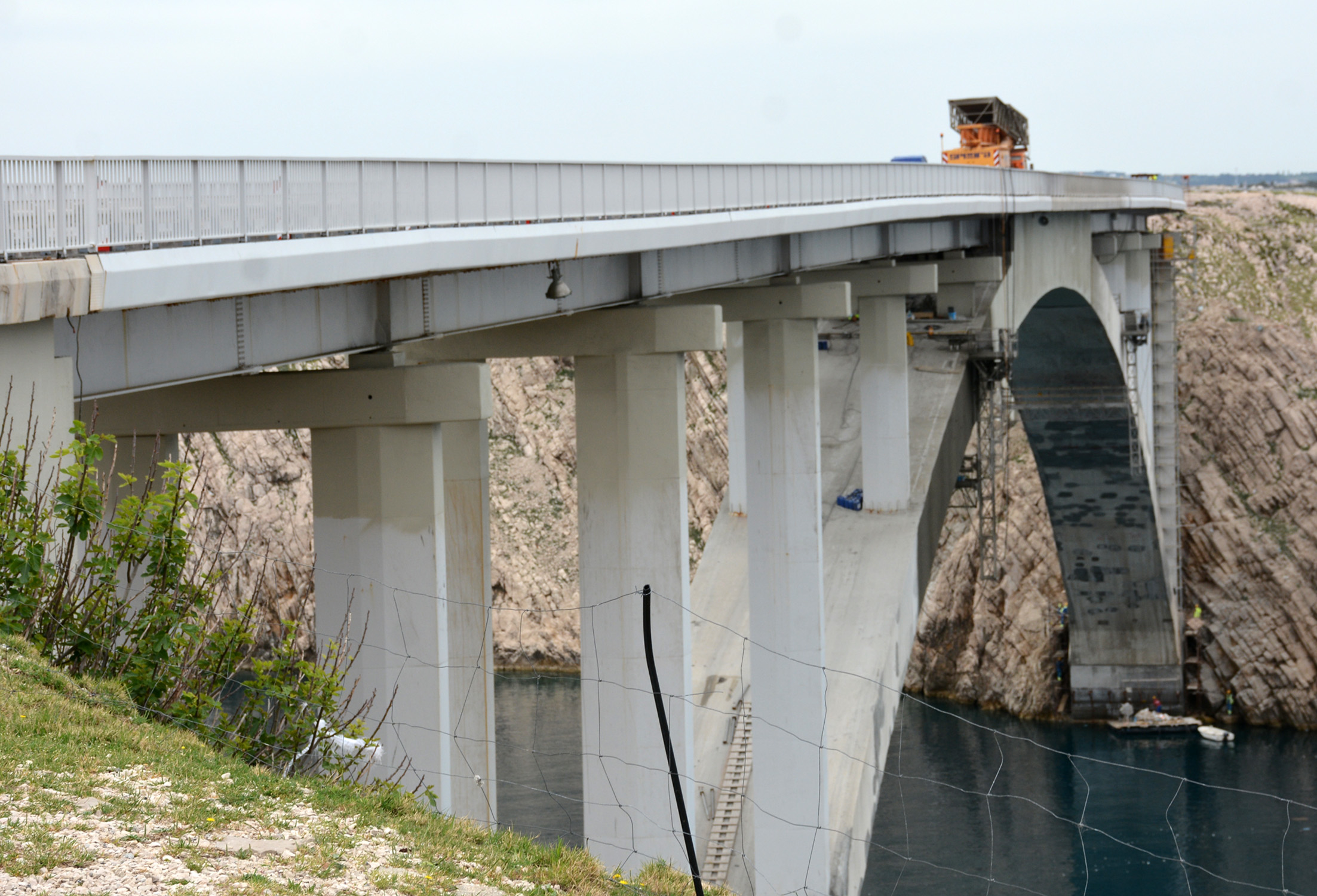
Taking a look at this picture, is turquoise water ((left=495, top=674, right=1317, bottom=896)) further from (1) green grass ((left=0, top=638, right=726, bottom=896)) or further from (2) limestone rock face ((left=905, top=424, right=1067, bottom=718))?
(1) green grass ((left=0, top=638, right=726, bottom=896))

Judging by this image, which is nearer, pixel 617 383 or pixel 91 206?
pixel 91 206

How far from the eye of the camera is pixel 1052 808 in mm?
43812

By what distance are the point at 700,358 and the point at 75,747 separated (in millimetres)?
64234

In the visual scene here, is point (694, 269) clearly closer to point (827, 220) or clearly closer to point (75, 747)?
point (827, 220)

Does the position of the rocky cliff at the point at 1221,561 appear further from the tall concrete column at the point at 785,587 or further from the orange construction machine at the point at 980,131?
the tall concrete column at the point at 785,587

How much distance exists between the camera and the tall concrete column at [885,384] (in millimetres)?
34656

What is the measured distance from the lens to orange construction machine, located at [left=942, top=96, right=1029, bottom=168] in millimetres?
46344

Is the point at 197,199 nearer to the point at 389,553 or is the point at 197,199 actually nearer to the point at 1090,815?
the point at 389,553

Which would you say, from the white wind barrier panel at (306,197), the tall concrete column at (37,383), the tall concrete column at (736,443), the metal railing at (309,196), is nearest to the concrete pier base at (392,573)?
the metal railing at (309,196)

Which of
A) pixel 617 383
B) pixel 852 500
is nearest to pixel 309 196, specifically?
pixel 617 383

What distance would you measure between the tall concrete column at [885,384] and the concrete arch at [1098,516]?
13420mm

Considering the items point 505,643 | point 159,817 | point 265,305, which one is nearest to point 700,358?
point 505,643

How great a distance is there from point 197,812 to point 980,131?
4295 centimetres

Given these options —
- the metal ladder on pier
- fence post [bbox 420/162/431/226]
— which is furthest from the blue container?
fence post [bbox 420/162/431/226]
